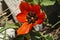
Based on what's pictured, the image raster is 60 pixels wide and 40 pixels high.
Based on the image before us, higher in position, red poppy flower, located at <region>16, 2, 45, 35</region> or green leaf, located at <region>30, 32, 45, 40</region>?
red poppy flower, located at <region>16, 2, 45, 35</region>

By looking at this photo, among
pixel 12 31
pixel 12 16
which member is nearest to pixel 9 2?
pixel 12 16

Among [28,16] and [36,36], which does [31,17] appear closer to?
[28,16]

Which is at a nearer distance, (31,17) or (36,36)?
(31,17)

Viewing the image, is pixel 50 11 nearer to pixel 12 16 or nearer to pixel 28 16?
pixel 12 16

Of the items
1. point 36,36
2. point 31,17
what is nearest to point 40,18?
point 31,17

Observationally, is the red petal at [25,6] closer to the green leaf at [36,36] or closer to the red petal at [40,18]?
the red petal at [40,18]

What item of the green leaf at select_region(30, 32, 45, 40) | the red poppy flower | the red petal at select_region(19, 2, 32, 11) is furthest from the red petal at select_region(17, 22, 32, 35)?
the green leaf at select_region(30, 32, 45, 40)

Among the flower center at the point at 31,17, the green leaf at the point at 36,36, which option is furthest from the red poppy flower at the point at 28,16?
the green leaf at the point at 36,36

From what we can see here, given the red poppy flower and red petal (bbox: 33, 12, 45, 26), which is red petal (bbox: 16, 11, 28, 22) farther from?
red petal (bbox: 33, 12, 45, 26)
